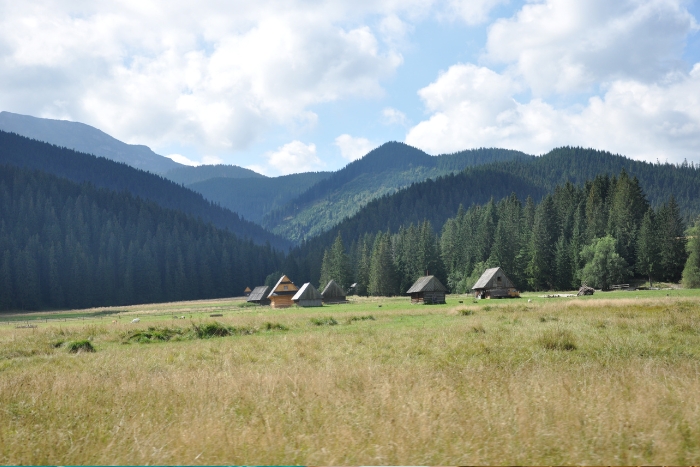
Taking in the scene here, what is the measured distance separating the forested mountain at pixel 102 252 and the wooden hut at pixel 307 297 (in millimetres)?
70873

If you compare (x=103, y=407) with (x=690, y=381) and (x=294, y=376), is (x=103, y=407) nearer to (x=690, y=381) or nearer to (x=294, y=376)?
(x=294, y=376)

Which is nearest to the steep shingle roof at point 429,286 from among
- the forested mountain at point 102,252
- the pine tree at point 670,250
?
the pine tree at point 670,250

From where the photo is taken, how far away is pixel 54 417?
26.6 ft

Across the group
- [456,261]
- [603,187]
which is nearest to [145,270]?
[456,261]

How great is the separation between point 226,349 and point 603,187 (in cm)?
10570

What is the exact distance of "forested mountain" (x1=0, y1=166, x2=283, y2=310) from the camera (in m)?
121

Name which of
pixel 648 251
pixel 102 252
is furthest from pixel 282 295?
pixel 102 252

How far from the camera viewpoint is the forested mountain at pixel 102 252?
121 meters

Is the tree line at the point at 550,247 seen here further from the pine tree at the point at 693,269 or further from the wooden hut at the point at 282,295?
the wooden hut at the point at 282,295

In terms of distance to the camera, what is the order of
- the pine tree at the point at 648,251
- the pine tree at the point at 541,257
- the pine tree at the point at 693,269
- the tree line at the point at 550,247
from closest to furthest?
the pine tree at the point at 693,269 < the pine tree at the point at 648,251 < the tree line at the point at 550,247 < the pine tree at the point at 541,257

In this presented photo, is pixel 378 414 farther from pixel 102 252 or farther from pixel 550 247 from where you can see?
pixel 102 252

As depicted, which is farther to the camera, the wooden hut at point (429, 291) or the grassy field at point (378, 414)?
the wooden hut at point (429, 291)

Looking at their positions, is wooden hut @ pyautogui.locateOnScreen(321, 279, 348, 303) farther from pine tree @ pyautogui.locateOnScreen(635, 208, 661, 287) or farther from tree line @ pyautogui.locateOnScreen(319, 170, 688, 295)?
pine tree @ pyautogui.locateOnScreen(635, 208, 661, 287)

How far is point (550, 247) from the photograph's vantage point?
93.5m
